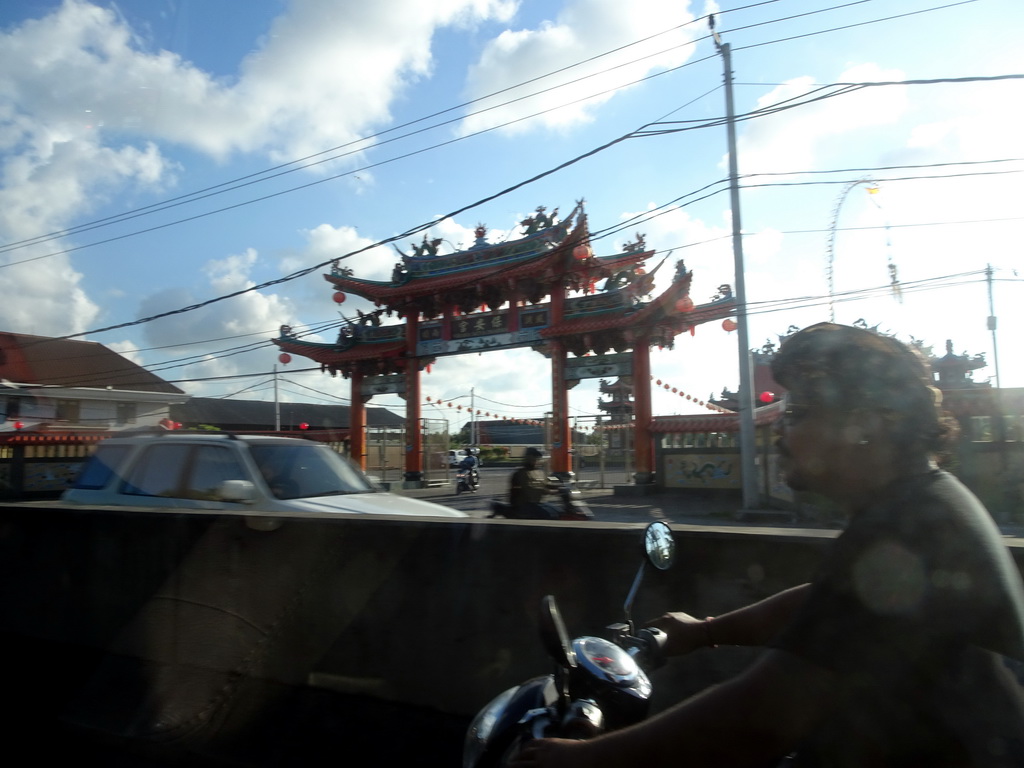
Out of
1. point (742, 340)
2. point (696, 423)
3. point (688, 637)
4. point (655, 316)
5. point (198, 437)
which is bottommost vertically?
point (688, 637)

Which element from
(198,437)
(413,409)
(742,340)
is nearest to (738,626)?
(198,437)

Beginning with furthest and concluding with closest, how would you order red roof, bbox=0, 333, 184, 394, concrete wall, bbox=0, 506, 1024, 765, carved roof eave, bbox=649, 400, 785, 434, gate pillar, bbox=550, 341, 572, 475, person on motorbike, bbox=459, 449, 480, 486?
1. red roof, bbox=0, 333, 184, 394
2. person on motorbike, bbox=459, 449, 480, 486
3. gate pillar, bbox=550, 341, 572, 475
4. carved roof eave, bbox=649, 400, 785, 434
5. concrete wall, bbox=0, 506, 1024, 765

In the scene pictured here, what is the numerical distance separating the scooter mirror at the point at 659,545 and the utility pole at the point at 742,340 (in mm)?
15769

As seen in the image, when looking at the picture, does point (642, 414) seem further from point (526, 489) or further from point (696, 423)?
point (526, 489)

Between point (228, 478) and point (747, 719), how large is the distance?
6465 mm

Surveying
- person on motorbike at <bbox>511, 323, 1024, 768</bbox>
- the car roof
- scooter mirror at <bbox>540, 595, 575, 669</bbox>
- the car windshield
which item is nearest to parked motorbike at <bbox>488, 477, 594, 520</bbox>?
the car windshield

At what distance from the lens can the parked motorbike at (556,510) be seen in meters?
8.35

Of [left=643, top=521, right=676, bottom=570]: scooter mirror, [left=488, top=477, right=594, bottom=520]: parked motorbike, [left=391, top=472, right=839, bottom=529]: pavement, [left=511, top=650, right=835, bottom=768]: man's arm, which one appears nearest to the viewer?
[left=511, top=650, right=835, bottom=768]: man's arm

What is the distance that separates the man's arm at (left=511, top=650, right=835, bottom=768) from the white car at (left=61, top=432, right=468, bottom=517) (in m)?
5.40

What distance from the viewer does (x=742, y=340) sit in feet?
58.0

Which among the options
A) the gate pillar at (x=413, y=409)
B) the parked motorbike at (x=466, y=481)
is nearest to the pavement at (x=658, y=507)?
the parked motorbike at (x=466, y=481)

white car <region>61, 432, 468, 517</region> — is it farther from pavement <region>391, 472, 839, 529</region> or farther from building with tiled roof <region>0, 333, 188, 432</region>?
building with tiled roof <region>0, 333, 188, 432</region>

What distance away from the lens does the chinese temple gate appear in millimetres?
23297

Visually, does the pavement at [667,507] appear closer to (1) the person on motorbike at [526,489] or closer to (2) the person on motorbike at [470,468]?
(2) the person on motorbike at [470,468]
